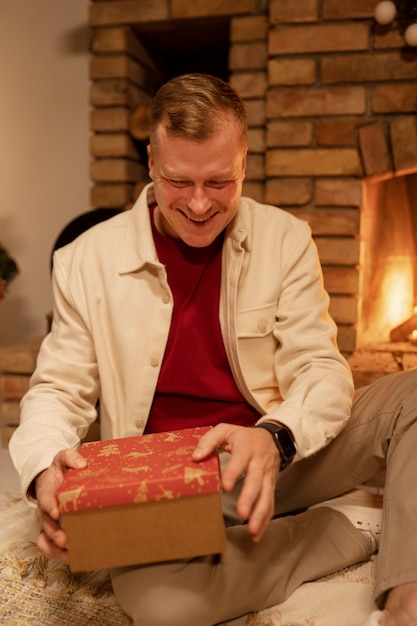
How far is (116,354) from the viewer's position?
1.28 meters

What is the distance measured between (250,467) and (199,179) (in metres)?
0.52

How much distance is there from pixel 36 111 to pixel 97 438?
164 cm

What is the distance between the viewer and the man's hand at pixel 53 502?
91cm

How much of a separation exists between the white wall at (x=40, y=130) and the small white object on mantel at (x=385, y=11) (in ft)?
3.89

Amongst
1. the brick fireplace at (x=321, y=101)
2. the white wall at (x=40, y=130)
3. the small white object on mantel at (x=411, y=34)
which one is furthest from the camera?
the white wall at (x=40, y=130)

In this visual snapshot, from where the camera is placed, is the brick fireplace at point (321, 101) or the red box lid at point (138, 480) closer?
the red box lid at point (138, 480)

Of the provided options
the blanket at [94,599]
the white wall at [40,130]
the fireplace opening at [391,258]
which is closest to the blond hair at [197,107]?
the blanket at [94,599]

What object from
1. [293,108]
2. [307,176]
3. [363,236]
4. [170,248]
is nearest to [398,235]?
[363,236]

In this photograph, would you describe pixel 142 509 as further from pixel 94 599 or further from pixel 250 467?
pixel 94 599

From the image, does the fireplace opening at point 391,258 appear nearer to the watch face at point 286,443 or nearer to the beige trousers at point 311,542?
the beige trousers at point 311,542

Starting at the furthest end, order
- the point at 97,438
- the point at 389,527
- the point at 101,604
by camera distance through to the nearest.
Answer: the point at 97,438, the point at 101,604, the point at 389,527

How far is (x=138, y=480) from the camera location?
83 cm

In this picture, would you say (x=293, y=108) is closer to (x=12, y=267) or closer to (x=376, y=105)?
(x=376, y=105)

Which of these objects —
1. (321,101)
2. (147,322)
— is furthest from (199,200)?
(321,101)
